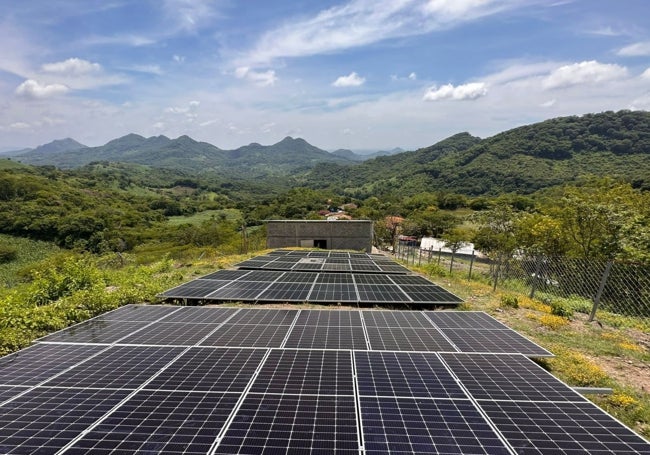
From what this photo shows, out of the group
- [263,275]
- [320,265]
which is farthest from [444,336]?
[320,265]

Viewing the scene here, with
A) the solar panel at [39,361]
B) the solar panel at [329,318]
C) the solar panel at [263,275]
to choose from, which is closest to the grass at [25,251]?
the solar panel at [263,275]

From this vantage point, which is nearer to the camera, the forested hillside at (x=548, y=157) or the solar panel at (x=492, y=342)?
the solar panel at (x=492, y=342)

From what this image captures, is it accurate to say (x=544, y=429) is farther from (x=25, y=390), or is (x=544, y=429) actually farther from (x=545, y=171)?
(x=545, y=171)

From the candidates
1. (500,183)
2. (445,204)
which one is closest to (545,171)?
(500,183)

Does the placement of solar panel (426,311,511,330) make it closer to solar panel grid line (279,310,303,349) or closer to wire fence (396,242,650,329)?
solar panel grid line (279,310,303,349)

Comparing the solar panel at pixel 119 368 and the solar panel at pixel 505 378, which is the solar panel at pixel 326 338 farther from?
the solar panel at pixel 119 368

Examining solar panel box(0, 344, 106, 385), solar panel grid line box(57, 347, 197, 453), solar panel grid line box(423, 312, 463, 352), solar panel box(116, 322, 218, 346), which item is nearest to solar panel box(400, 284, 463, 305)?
solar panel grid line box(423, 312, 463, 352)
